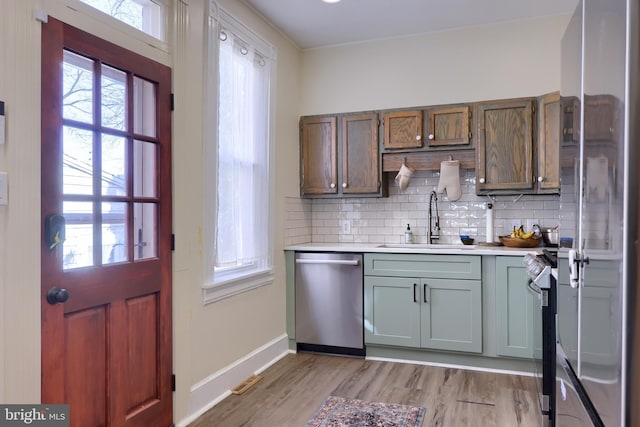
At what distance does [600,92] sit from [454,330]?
8.75 ft

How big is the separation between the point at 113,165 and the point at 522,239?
296cm

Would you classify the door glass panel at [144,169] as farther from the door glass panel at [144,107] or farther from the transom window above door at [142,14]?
the transom window above door at [142,14]

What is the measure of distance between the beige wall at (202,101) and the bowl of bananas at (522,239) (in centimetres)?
118

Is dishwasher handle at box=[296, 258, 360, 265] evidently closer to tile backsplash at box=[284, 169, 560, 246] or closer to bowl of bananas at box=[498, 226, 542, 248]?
tile backsplash at box=[284, 169, 560, 246]

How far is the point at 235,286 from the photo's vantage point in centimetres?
314

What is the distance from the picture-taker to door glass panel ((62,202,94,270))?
1.89 m

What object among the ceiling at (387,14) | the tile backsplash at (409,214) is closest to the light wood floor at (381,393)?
the tile backsplash at (409,214)

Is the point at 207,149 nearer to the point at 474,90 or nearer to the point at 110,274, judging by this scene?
the point at 110,274

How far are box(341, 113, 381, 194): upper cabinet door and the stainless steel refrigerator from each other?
94.4 inches

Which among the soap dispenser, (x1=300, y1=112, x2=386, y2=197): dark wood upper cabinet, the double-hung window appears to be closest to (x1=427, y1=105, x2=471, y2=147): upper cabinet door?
(x1=300, y1=112, x2=386, y2=197): dark wood upper cabinet

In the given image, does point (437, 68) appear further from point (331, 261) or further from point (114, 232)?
point (114, 232)

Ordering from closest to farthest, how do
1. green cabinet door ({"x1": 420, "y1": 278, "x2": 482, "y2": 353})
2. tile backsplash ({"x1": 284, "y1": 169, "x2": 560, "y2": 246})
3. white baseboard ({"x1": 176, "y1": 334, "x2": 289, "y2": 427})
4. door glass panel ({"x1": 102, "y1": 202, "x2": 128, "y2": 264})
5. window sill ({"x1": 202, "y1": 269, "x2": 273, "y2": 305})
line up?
door glass panel ({"x1": 102, "y1": 202, "x2": 128, "y2": 264}), white baseboard ({"x1": 176, "y1": 334, "x2": 289, "y2": 427}), window sill ({"x1": 202, "y1": 269, "x2": 273, "y2": 305}), green cabinet door ({"x1": 420, "y1": 278, "x2": 482, "y2": 353}), tile backsplash ({"x1": 284, "y1": 169, "x2": 560, "y2": 246})
